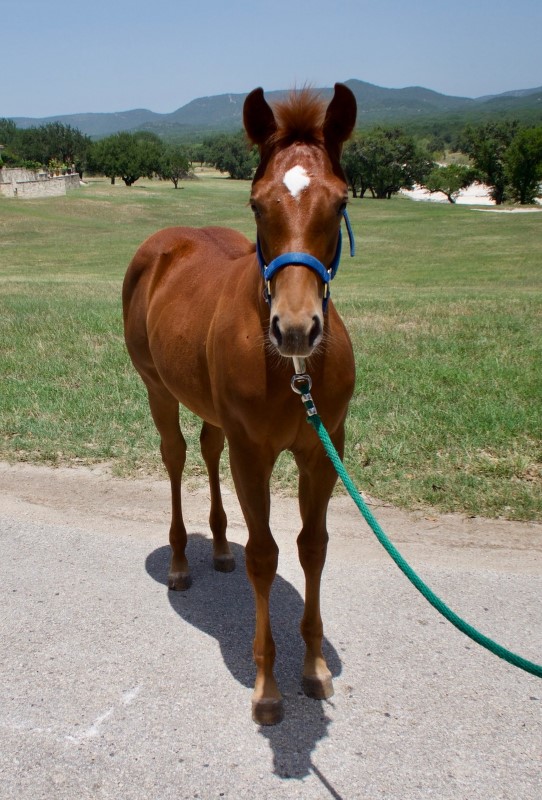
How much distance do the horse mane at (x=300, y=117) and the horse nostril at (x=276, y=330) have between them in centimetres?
78

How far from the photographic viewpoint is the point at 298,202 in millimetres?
2389

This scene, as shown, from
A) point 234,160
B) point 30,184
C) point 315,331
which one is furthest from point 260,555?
point 234,160

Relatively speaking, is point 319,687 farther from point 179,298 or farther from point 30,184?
point 30,184

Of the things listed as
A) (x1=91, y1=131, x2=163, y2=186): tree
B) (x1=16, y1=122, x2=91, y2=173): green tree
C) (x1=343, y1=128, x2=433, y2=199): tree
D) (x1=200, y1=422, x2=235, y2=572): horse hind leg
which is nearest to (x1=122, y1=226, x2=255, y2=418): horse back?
(x1=200, y1=422, x2=235, y2=572): horse hind leg

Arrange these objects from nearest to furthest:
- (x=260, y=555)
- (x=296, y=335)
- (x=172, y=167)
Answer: (x=296, y=335), (x=260, y=555), (x=172, y=167)

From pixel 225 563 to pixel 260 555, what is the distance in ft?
4.00

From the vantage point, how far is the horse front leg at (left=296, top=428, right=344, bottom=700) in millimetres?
3053

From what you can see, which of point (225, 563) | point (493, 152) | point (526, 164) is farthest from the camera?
point (493, 152)

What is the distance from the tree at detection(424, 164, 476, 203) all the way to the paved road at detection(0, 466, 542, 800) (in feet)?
284

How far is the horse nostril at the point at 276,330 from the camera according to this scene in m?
2.20

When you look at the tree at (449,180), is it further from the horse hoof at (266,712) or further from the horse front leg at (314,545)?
the horse hoof at (266,712)

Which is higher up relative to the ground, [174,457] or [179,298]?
[179,298]

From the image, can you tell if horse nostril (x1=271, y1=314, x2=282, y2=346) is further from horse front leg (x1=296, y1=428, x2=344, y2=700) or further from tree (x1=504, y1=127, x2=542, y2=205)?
tree (x1=504, y1=127, x2=542, y2=205)

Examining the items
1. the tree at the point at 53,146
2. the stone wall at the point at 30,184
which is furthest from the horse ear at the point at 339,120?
the tree at the point at 53,146
